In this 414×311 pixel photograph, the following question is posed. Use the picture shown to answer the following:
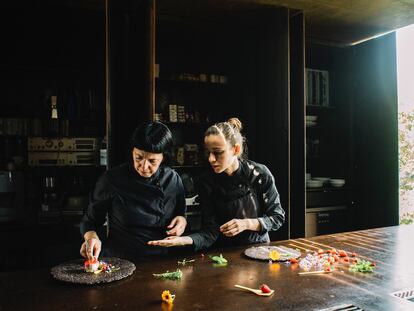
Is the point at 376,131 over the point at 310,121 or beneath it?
beneath

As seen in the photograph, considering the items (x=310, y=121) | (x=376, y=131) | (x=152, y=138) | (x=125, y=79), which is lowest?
(x=152, y=138)

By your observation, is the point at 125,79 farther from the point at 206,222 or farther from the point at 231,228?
the point at 231,228

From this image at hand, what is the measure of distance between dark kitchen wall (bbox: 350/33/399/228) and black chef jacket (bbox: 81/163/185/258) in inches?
135

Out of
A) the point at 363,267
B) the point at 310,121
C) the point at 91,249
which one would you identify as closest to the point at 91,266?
the point at 91,249

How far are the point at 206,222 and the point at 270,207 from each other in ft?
1.34

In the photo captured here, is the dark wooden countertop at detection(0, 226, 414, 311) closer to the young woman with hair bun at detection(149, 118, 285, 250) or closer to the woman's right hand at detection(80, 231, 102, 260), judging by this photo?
the woman's right hand at detection(80, 231, 102, 260)

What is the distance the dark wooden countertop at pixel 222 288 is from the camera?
1.29m

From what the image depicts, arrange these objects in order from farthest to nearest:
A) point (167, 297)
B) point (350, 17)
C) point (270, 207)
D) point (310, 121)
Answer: point (310, 121), point (350, 17), point (270, 207), point (167, 297)

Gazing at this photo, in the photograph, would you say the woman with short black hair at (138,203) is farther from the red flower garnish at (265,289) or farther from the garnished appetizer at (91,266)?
the red flower garnish at (265,289)

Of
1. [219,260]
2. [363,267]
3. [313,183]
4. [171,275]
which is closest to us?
[171,275]

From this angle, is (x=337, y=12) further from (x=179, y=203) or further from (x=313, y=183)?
(x=179, y=203)

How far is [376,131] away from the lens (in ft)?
15.7

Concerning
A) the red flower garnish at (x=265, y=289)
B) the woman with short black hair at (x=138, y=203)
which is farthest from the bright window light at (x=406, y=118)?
the red flower garnish at (x=265, y=289)

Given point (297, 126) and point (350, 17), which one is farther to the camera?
point (350, 17)
